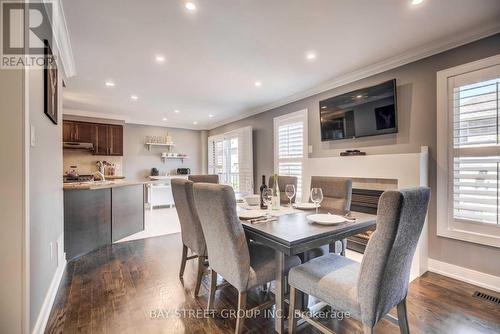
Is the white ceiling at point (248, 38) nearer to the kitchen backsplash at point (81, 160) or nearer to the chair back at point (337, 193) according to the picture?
the chair back at point (337, 193)

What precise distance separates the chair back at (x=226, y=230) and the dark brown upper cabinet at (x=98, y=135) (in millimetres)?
5365

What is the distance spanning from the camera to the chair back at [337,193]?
2.29 m

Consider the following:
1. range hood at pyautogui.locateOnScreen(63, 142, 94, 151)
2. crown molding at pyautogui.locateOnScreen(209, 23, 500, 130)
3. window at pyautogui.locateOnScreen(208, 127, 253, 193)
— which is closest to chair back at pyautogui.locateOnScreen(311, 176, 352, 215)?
crown molding at pyautogui.locateOnScreen(209, 23, 500, 130)

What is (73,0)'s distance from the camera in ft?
6.17

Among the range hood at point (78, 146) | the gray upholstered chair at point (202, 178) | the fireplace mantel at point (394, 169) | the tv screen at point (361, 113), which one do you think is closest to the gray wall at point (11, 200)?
the gray upholstered chair at point (202, 178)

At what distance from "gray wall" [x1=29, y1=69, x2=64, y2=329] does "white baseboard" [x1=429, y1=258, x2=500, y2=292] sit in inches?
143

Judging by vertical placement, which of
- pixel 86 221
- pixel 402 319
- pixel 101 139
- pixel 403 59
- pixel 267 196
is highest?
pixel 403 59

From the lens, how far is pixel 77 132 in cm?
554

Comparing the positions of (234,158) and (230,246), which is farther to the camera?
(234,158)

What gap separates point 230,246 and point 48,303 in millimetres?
1651

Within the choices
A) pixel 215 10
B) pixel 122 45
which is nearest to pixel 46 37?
pixel 122 45

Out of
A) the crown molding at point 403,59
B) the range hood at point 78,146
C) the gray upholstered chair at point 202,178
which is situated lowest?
the gray upholstered chair at point 202,178

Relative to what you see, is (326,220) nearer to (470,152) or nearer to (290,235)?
(290,235)

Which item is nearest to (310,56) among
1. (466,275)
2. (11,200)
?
(466,275)
